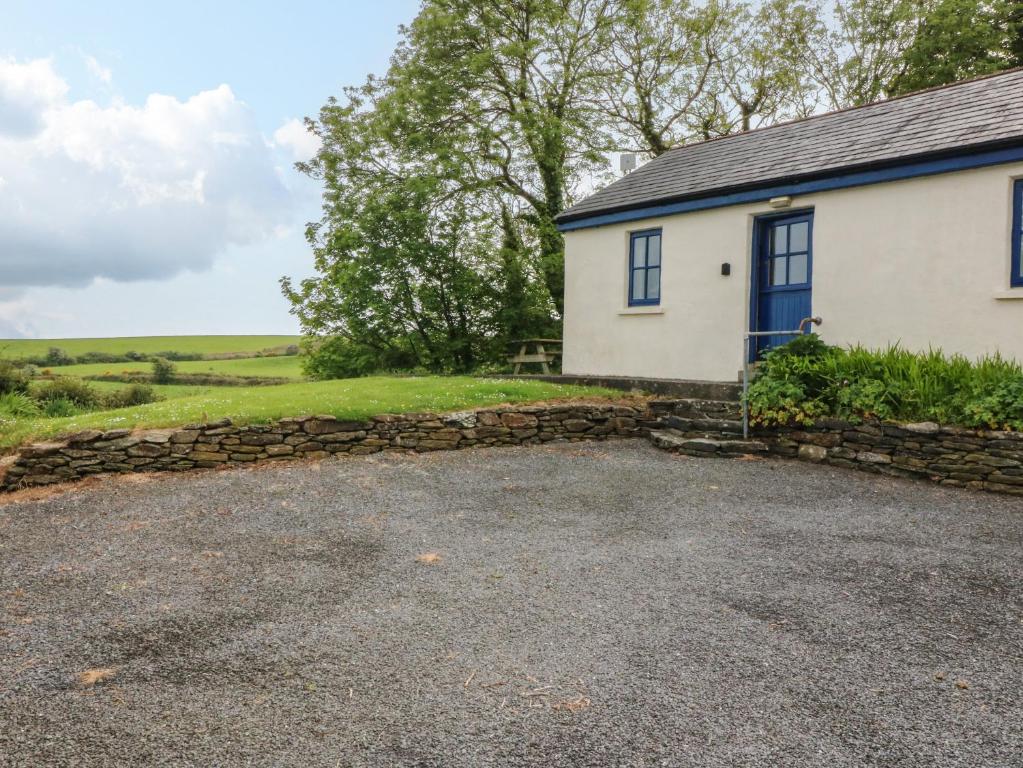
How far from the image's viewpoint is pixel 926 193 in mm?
9547

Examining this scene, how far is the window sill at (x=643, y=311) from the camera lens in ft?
41.1

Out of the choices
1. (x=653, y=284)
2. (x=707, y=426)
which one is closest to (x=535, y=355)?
(x=653, y=284)

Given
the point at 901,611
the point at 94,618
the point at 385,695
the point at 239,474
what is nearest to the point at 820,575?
the point at 901,611

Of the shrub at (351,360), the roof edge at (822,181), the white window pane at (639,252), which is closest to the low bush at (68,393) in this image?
the shrub at (351,360)

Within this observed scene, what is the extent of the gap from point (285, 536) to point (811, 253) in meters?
8.84

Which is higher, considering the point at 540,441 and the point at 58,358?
the point at 58,358

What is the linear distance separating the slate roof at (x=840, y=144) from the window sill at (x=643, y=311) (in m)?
1.83

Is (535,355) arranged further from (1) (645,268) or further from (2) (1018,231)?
(2) (1018,231)

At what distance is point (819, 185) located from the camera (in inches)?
416

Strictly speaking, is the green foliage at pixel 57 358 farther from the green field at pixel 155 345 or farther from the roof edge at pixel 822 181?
the roof edge at pixel 822 181

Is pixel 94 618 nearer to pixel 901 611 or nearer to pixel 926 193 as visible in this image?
pixel 901 611

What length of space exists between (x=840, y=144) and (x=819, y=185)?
3.34ft

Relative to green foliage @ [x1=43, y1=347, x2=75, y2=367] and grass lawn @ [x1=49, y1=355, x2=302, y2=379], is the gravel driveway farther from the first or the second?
green foliage @ [x1=43, y1=347, x2=75, y2=367]

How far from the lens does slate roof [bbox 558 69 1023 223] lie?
9500 mm
